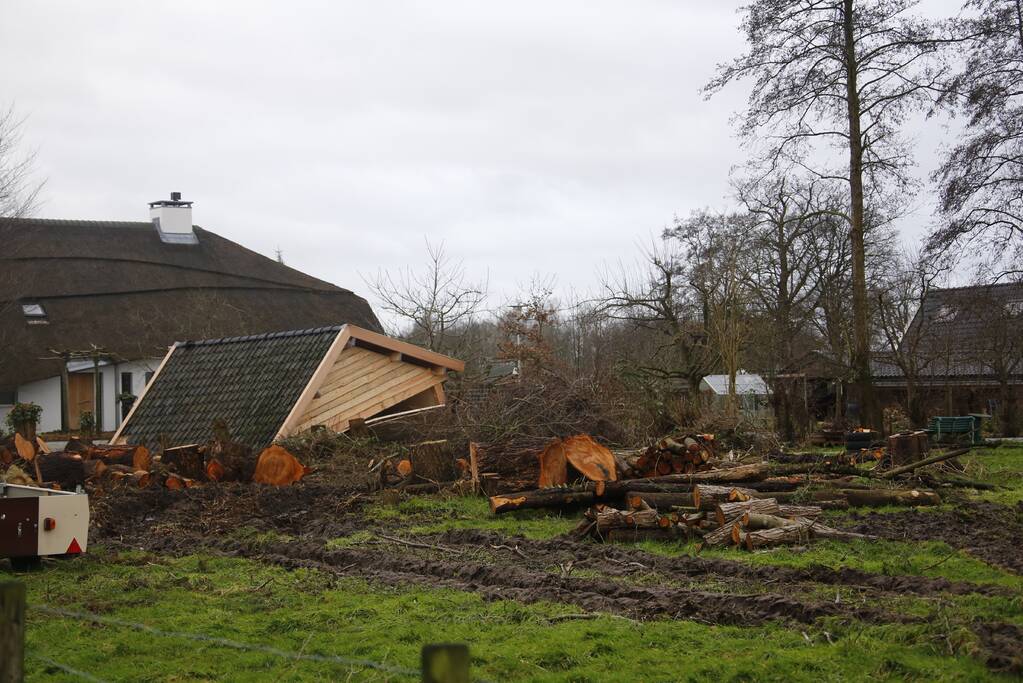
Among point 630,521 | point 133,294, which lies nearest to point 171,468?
point 630,521

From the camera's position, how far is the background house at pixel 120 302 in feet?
110

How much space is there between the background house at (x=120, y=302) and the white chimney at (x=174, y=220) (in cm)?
5

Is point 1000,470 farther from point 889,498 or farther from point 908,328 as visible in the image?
point 908,328

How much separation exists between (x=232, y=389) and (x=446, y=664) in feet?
58.7

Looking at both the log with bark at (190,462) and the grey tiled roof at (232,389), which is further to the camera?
the grey tiled roof at (232,389)

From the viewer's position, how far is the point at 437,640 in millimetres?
6539

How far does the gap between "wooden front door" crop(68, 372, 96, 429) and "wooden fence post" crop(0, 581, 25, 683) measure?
32703mm

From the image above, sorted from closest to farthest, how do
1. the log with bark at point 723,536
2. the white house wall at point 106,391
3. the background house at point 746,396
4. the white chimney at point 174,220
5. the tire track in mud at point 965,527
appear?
1. the tire track in mud at point 965,527
2. the log with bark at point 723,536
3. the background house at point 746,396
4. the white house wall at point 106,391
5. the white chimney at point 174,220

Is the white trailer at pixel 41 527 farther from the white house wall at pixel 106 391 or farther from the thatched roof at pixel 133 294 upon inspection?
the white house wall at pixel 106 391

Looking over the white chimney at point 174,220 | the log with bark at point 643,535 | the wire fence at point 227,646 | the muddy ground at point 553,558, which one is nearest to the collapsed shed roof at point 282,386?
the muddy ground at point 553,558

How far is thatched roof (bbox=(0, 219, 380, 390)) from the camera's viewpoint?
33.7 m

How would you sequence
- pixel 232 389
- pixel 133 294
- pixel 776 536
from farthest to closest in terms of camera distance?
pixel 133 294, pixel 232 389, pixel 776 536

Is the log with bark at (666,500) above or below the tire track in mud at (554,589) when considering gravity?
above

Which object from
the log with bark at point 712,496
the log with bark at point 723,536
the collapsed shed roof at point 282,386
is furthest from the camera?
the collapsed shed roof at point 282,386
